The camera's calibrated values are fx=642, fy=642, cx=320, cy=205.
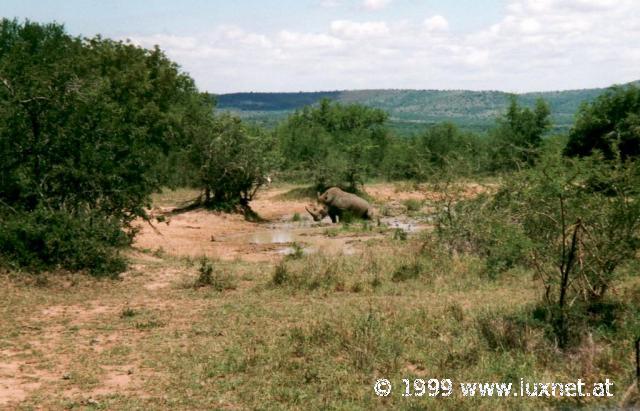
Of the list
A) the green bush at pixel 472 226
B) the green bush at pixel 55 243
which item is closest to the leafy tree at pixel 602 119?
the green bush at pixel 472 226

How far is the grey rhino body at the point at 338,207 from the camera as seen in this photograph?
990 inches

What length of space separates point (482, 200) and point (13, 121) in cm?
1039

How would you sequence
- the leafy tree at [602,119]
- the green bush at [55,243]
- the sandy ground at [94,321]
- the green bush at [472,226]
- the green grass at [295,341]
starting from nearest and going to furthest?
the green grass at [295,341]
the sandy ground at [94,321]
the green bush at [55,243]
the green bush at [472,226]
the leafy tree at [602,119]

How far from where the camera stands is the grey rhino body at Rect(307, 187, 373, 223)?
25141 mm

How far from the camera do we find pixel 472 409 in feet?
20.9

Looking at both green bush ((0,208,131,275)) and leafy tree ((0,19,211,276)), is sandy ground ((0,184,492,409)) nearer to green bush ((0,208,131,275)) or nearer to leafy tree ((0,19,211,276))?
green bush ((0,208,131,275))

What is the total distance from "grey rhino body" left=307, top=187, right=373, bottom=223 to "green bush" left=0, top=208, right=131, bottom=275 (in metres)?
13.0

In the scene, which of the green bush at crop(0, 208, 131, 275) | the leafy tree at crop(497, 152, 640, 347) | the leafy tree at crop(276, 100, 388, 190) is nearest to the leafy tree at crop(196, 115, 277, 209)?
the leafy tree at crop(276, 100, 388, 190)

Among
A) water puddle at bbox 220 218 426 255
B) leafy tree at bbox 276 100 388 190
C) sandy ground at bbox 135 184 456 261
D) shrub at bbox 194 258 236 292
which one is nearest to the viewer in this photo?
shrub at bbox 194 258 236 292

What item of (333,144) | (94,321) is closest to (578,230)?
(94,321)

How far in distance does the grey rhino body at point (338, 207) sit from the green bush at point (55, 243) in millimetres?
13001

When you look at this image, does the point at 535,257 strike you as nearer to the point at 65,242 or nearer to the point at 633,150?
the point at 65,242

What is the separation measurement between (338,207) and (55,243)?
46.5 ft

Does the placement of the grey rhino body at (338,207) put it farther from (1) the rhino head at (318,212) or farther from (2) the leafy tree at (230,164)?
(2) the leafy tree at (230,164)
